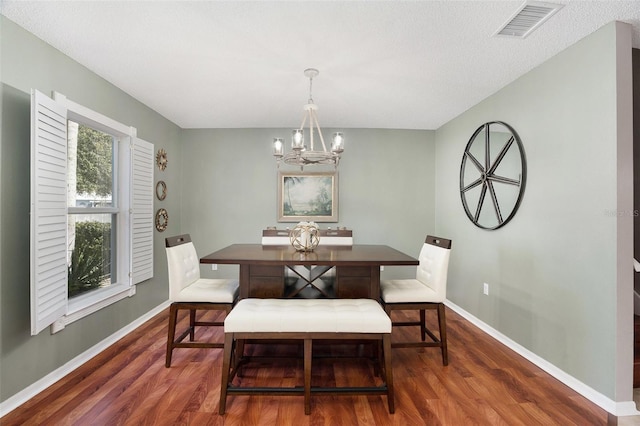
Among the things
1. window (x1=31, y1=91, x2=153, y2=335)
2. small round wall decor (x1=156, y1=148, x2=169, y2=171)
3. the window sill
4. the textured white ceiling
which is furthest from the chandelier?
the window sill

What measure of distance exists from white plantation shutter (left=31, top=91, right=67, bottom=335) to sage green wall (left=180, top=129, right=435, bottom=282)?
2186 millimetres

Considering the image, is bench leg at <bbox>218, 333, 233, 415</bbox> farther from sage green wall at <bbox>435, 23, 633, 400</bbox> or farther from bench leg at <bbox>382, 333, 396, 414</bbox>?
sage green wall at <bbox>435, 23, 633, 400</bbox>

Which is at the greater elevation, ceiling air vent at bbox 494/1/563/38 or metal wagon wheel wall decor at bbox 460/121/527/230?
ceiling air vent at bbox 494/1/563/38

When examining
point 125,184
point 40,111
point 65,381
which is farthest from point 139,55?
point 65,381

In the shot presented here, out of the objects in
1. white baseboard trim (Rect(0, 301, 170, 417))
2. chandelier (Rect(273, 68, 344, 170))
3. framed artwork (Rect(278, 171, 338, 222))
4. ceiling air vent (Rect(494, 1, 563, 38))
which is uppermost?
ceiling air vent (Rect(494, 1, 563, 38))

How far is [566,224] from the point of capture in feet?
7.36

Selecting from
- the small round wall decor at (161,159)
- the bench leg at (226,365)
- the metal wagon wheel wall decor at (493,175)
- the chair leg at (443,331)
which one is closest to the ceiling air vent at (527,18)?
the metal wagon wheel wall decor at (493,175)

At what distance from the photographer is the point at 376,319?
184 cm

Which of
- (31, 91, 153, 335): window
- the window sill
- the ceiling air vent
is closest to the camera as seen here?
the ceiling air vent

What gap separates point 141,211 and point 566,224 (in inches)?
153

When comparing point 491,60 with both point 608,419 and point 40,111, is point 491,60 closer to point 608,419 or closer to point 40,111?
point 608,419

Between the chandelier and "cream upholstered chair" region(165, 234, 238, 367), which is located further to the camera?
the chandelier

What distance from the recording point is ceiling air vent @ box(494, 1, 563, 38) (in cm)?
176

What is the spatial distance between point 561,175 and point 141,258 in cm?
392
